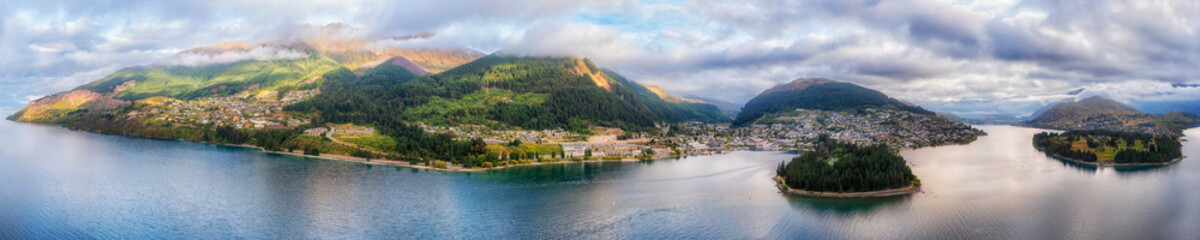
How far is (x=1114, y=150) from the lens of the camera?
60.4 meters

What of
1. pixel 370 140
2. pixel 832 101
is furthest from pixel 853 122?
pixel 370 140

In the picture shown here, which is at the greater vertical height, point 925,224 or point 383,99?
point 383,99

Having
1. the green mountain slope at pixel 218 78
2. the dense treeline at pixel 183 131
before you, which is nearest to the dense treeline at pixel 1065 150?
the dense treeline at pixel 183 131

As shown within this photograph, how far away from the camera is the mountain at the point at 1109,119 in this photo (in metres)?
105

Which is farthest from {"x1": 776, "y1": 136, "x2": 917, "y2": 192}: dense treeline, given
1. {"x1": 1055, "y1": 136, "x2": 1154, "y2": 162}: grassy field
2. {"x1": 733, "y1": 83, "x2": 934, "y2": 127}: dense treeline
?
{"x1": 733, "y1": 83, "x2": 934, "y2": 127}: dense treeline

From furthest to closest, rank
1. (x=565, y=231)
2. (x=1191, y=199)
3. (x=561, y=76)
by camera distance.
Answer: (x=561, y=76), (x=1191, y=199), (x=565, y=231)

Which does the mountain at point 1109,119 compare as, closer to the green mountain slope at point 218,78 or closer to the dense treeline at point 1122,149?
the dense treeline at point 1122,149

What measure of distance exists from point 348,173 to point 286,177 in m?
4.73

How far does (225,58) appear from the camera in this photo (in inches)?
6260

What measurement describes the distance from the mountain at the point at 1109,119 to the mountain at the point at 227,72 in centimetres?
17763

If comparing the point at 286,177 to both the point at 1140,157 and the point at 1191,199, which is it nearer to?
the point at 1191,199

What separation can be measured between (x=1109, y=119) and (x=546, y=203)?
159m

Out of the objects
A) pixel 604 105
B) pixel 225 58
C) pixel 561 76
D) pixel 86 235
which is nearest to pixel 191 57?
pixel 225 58

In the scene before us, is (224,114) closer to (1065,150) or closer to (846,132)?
(846,132)
